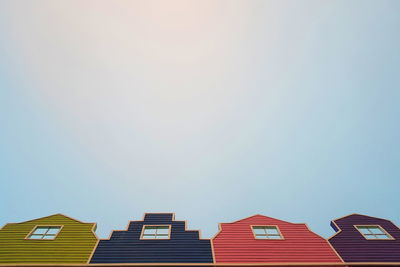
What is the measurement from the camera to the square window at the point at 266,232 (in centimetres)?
1608

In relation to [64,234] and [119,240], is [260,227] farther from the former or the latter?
[64,234]

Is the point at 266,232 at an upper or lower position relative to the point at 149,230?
lower

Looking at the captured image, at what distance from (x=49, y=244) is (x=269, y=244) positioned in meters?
11.6

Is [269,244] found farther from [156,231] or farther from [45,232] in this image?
[45,232]

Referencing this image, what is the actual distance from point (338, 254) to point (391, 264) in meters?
2.34

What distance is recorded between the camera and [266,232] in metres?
16.6

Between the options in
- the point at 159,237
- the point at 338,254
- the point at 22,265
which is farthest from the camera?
the point at 159,237

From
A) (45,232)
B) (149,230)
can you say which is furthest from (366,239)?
(45,232)

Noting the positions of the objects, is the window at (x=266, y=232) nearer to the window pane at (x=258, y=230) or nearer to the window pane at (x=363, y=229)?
the window pane at (x=258, y=230)

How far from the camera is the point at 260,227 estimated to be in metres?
17.0

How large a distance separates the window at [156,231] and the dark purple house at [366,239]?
9.01 m

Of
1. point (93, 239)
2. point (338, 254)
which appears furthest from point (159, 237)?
point (338, 254)

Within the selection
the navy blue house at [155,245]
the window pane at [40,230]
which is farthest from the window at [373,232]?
the window pane at [40,230]

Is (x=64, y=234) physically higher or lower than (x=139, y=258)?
higher
